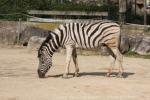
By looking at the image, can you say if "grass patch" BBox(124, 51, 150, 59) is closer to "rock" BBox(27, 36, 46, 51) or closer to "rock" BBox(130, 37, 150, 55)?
"rock" BBox(130, 37, 150, 55)

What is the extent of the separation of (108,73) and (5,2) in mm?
13790

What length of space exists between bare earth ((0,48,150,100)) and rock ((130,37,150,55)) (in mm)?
2081

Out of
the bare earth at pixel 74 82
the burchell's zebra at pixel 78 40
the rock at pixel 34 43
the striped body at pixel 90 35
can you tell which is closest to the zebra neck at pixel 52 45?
the burchell's zebra at pixel 78 40

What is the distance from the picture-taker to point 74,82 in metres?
13.2

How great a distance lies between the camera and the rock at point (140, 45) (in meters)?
20.4

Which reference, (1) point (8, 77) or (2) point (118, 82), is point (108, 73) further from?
(1) point (8, 77)

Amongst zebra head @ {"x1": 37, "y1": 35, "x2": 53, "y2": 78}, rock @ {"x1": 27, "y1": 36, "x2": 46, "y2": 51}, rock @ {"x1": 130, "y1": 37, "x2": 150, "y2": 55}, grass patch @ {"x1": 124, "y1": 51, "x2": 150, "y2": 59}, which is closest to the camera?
zebra head @ {"x1": 37, "y1": 35, "x2": 53, "y2": 78}

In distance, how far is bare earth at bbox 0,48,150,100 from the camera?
11.5 meters

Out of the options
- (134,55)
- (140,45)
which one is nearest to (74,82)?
(134,55)

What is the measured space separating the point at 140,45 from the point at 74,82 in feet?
25.8

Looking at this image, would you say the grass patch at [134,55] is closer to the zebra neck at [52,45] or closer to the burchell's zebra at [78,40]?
the burchell's zebra at [78,40]

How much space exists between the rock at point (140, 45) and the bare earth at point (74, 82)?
2.08 metres

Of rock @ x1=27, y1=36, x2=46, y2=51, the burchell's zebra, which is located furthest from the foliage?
the burchell's zebra

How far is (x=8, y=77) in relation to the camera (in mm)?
14109
